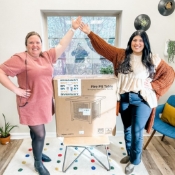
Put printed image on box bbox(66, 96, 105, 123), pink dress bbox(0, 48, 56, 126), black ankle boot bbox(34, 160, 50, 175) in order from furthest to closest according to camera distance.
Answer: black ankle boot bbox(34, 160, 50, 175)
printed image on box bbox(66, 96, 105, 123)
pink dress bbox(0, 48, 56, 126)

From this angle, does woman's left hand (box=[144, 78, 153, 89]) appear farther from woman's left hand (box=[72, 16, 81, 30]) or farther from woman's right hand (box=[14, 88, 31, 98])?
woman's right hand (box=[14, 88, 31, 98])

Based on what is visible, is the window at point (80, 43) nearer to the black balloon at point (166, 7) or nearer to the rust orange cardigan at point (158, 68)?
the black balloon at point (166, 7)

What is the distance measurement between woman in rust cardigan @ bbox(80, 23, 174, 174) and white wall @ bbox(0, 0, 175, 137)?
23.8 inches

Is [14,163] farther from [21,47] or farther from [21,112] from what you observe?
[21,47]

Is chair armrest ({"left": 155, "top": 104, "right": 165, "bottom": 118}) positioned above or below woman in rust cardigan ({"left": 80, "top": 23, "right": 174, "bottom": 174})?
below

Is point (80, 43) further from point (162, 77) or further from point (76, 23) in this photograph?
point (162, 77)

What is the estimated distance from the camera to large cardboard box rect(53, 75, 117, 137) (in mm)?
1390

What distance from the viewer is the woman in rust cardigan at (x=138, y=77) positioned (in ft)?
4.74

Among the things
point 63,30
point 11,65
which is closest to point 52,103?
point 11,65

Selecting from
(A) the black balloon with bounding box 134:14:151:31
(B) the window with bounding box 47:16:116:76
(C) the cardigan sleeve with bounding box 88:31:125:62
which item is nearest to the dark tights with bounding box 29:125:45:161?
(C) the cardigan sleeve with bounding box 88:31:125:62

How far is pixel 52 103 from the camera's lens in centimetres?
157

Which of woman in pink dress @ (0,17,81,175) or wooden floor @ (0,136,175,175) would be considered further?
wooden floor @ (0,136,175,175)

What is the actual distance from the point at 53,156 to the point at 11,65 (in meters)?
1.18

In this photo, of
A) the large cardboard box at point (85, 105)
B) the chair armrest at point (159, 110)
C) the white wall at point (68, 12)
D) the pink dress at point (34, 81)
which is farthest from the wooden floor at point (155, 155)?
the white wall at point (68, 12)
